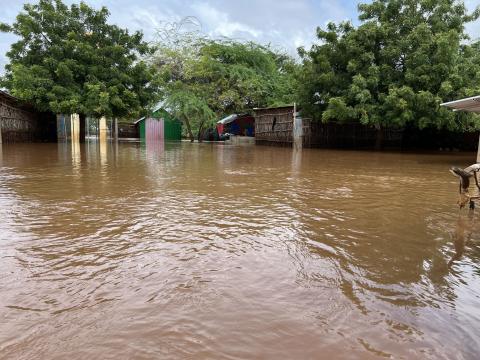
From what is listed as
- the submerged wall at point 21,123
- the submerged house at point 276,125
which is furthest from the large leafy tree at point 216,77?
the submerged wall at point 21,123

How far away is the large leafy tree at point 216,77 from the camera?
26.2 m

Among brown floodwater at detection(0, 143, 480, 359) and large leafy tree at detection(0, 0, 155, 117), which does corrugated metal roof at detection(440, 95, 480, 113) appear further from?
large leafy tree at detection(0, 0, 155, 117)

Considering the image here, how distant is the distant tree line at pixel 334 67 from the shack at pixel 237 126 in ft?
39.2

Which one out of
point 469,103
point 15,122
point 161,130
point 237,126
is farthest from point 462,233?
point 161,130

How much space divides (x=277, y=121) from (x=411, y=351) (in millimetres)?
21927

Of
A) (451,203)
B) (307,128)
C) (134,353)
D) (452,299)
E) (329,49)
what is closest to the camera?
(134,353)

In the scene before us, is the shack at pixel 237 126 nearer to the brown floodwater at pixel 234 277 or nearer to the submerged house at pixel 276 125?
the submerged house at pixel 276 125

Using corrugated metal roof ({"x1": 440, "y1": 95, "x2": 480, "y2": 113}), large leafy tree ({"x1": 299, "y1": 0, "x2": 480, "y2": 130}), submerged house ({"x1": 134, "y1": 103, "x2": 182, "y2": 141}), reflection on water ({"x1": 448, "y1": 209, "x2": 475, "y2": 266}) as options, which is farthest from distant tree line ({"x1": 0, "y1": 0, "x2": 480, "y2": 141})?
submerged house ({"x1": 134, "y1": 103, "x2": 182, "y2": 141})

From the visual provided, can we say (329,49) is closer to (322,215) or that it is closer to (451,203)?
(451,203)

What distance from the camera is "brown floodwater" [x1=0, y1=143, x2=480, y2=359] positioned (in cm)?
212

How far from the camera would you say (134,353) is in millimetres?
1994

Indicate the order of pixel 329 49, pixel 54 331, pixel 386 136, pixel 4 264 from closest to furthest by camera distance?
pixel 54 331 < pixel 4 264 < pixel 329 49 < pixel 386 136

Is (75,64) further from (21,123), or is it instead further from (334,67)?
(334,67)

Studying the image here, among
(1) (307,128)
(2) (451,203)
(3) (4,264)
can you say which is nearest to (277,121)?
(1) (307,128)
